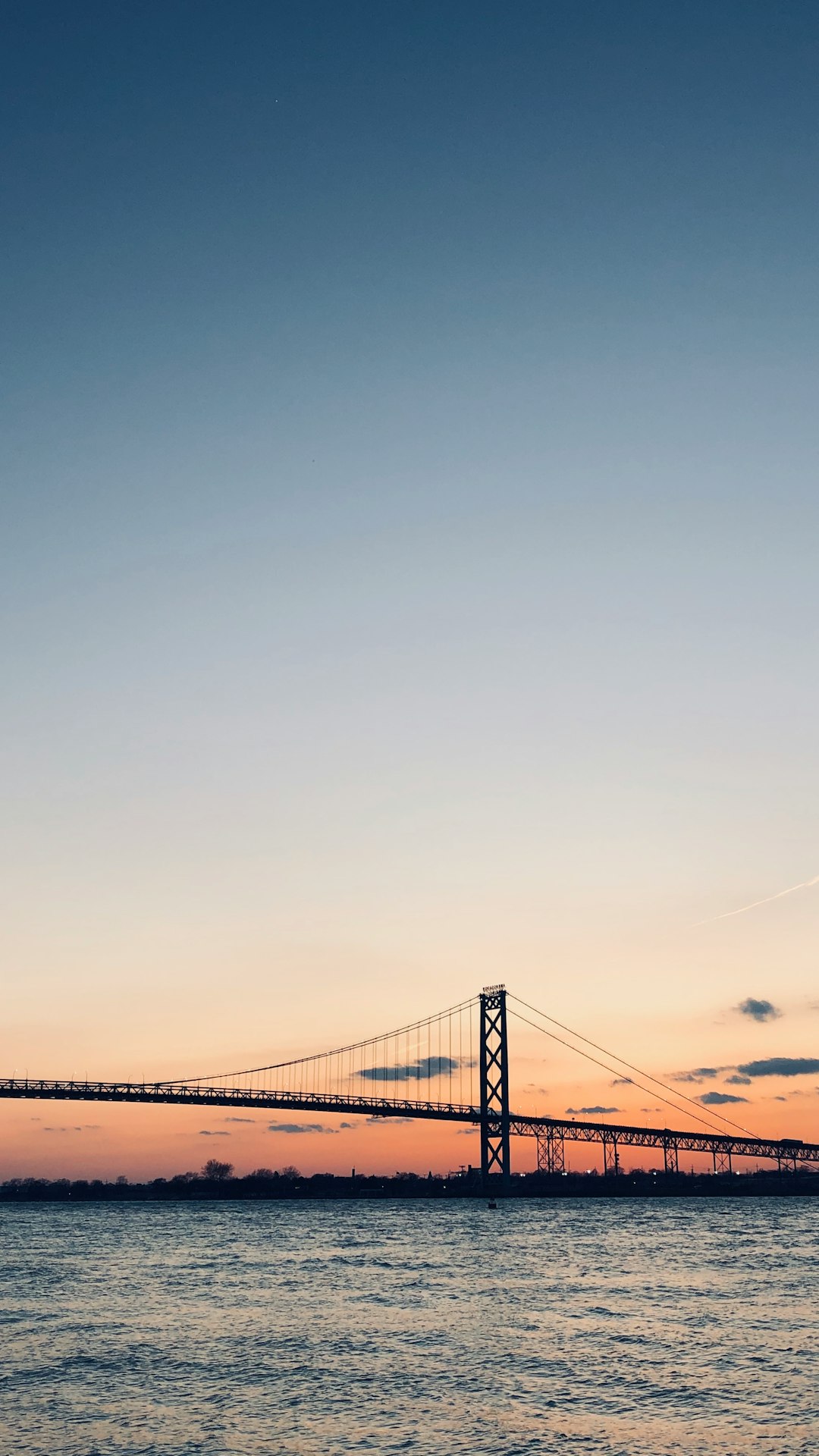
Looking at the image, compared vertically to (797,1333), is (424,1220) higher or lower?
lower

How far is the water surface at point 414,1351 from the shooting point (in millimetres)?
20844

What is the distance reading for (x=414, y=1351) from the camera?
28812mm

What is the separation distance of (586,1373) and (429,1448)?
7.45 m

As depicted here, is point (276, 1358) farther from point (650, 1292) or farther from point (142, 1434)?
point (650, 1292)

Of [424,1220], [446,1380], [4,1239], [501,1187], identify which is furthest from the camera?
[501,1187]

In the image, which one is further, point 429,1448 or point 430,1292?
point 430,1292

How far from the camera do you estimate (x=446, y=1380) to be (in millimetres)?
25094

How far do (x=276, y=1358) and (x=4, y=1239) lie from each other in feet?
197

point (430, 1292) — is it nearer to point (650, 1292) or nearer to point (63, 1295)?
point (650, 1292)

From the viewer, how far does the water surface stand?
2084cm

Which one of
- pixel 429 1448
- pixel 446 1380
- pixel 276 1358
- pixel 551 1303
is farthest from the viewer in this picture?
pixel 551 1303

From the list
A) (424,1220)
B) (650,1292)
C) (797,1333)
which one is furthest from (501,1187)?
(797,1333)

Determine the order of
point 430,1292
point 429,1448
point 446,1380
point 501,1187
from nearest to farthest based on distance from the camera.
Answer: point 429,1448, point 446,1380, point 430,1292, point 501,1187

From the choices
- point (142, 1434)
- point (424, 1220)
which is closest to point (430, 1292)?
point (142, 1434)
